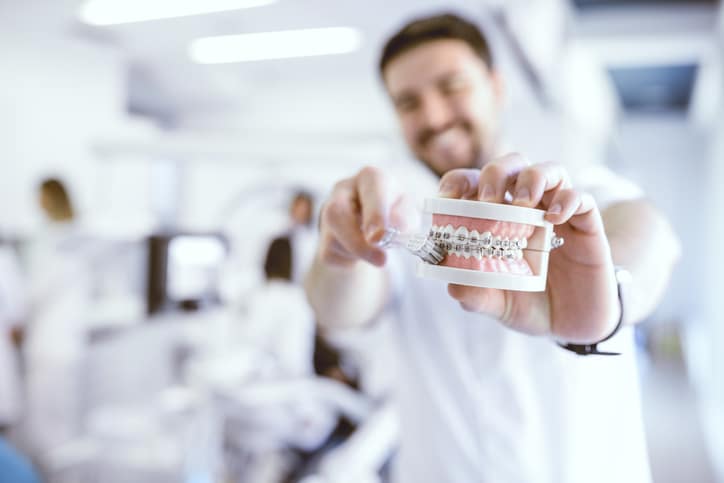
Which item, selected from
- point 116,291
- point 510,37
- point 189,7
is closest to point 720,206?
point 510,37

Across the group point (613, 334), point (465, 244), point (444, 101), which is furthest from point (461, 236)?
point (444, 101)

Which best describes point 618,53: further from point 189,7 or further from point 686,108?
point 686,108

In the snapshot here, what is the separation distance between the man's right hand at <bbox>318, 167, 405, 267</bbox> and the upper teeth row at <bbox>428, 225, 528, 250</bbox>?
53 mm

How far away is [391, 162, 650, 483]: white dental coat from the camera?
1.28 ft

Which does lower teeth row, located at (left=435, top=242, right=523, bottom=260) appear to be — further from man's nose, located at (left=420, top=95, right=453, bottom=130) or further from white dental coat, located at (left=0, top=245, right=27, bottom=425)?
white dental coat, located at (left=0, top=245, right=27, bottom=425)

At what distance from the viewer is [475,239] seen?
243 mm

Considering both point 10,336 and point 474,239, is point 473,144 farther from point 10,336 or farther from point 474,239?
point 10,336

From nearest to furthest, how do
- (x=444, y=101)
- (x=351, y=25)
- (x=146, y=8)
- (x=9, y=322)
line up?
(x=444, y=101) < (x=9, y=322) < (x=146, y=8) < (x=351, y=25)

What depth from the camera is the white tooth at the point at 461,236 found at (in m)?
0.24

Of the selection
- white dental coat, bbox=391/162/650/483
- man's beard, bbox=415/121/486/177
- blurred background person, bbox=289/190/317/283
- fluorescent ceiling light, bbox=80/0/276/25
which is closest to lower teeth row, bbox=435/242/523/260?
white dental coat, bbox=391/162/650/483

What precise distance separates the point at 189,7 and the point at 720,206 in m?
A: 3.25

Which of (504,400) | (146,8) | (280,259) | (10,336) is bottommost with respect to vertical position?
(10,336)

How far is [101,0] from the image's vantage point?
6.18 feet

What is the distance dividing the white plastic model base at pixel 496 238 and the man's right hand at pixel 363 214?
0.17 ft
